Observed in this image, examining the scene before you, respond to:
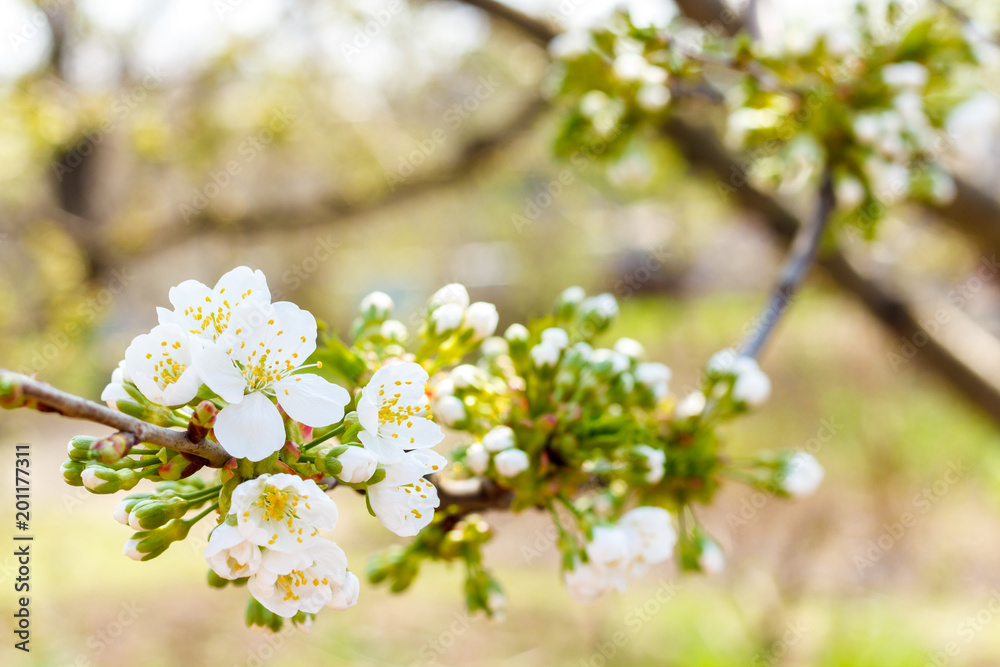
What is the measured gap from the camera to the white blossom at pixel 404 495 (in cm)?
77

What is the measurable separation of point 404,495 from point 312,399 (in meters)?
0.15

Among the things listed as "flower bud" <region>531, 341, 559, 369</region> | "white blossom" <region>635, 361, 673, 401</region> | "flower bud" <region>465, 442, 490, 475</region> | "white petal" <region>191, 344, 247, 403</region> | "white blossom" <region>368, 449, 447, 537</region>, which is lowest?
"flower bud" <region>465, 442, 490, 475</region>

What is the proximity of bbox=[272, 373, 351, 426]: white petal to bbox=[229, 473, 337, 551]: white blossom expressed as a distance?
0.07m

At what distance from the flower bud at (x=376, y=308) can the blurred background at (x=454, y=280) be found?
0.99 metres

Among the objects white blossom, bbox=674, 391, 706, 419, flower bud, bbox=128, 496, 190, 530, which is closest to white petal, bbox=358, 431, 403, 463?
flower bud, bbox=128, 496, 190, 530

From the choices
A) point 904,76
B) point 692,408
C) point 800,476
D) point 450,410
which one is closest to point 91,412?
point 450,410

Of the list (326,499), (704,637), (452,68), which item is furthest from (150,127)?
(704,637)

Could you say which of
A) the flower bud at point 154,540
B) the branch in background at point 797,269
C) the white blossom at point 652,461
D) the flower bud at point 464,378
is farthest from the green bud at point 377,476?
the branch in background at point 797,269

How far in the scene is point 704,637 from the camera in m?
3.67

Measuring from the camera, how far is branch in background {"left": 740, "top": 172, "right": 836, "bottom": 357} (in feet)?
4.97

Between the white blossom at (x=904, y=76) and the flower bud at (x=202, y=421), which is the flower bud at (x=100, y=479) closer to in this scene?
the flower bud at (x=202, y=421)

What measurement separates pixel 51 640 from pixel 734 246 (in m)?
11.6

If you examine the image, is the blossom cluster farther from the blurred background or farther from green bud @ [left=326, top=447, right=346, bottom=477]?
the blurred background

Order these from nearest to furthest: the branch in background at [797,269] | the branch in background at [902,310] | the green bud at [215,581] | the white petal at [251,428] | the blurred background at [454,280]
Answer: the white petal at [251,428] → the green bud at [215,581] → the branch in background at [797,269] → the branch in background at [902,310] → the blurred background at [454,280]
